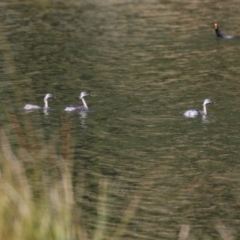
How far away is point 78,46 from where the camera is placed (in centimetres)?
2803

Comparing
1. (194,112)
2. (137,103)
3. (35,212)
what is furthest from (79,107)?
(35,212)

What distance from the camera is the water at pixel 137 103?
12.3 m

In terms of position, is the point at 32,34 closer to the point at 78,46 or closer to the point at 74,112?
the point at 78,46

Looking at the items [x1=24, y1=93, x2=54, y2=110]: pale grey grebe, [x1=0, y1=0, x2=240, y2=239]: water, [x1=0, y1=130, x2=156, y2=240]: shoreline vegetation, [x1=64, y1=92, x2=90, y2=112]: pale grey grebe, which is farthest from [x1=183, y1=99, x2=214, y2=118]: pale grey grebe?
[x1=0, y1=130, x2=156, y2=240]: shoreline vegetation

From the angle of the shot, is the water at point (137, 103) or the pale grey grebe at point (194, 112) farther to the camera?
the pale grey grebe at point (194, 112)

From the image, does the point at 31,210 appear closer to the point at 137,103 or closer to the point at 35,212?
the point at 35,212

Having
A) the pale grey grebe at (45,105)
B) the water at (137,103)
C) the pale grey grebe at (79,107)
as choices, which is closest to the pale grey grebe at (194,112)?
the water at (137,103)

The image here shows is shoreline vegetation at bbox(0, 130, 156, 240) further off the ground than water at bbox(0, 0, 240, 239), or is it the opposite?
shoreline vegetation at bbox(0, 130, 156, 240)

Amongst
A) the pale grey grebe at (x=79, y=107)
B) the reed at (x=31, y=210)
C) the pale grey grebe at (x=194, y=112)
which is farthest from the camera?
the pale grey grebe at (x=79, y=107)

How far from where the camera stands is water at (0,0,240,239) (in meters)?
12.3

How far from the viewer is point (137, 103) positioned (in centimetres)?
1966

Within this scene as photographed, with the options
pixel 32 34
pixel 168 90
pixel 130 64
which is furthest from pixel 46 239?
pixel 32 34

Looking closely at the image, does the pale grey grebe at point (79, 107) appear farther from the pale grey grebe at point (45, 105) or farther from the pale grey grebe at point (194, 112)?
the pale grey grebe at point (194, 112)

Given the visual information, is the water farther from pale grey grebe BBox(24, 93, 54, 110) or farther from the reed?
the reed
